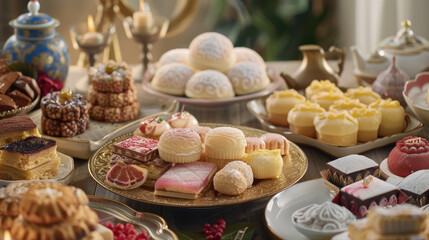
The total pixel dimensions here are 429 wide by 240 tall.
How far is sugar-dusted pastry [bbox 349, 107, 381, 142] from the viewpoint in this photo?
1.86m

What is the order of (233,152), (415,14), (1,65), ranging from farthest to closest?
1. (415,14)
2. (1,65)
3. (233,152)

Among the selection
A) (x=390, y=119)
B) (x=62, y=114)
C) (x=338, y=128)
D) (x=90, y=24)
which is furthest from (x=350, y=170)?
(x=90, y=24)

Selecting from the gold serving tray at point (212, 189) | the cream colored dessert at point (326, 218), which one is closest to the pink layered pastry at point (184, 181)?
the gold serving tray at point (212, 189)

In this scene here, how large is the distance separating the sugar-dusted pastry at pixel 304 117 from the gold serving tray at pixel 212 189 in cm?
17

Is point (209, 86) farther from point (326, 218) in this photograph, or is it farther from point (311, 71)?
point (326, 218)

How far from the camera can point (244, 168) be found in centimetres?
151

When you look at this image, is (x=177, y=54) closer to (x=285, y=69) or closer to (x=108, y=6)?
(x=285, y=69)

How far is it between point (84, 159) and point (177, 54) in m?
0.71

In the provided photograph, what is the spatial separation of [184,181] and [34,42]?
1.01 meters

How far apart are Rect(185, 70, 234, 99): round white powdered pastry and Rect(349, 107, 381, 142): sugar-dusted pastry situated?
1.60 ft

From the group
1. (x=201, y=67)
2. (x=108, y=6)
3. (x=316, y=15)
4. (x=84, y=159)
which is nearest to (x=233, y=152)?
(x=84, y=159)

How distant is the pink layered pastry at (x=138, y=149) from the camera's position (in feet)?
5.08

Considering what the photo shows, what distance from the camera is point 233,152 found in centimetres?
158

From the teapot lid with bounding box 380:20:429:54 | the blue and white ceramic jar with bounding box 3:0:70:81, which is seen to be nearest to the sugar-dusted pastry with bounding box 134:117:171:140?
the blue and white ceramic jar with bounding box 3:0:70:81
